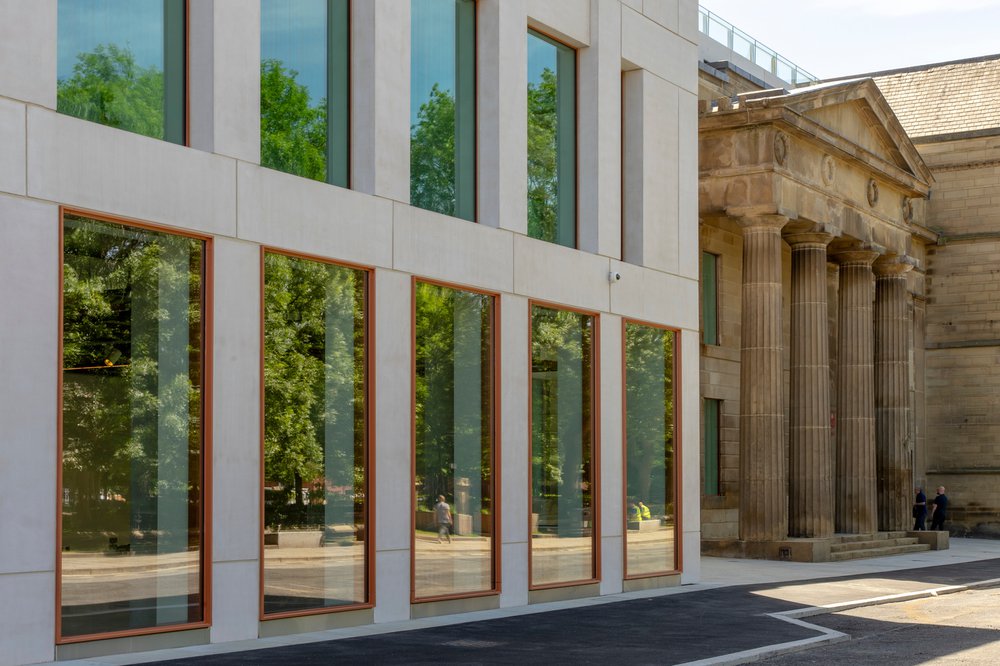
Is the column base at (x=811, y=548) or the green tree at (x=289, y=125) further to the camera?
the column base at (x=811, y=548)

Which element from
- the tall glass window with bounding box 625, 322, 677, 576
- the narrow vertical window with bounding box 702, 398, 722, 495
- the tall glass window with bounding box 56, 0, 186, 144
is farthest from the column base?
the tall glass window with bounding box 56, 0, 186, 144

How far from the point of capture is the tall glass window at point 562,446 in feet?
67.5

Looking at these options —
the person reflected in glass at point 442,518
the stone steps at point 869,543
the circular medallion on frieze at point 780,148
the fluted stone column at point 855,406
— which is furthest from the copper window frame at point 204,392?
the fluted stone column at point 855,406

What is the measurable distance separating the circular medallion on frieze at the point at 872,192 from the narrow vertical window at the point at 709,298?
4922 millimetres

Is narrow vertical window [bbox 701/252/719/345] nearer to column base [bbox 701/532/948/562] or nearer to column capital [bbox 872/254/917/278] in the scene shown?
column base [bbox 701/532/948/562]

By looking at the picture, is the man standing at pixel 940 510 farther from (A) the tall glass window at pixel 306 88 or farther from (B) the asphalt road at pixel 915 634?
(A) the tall glass window at pixel 306 88

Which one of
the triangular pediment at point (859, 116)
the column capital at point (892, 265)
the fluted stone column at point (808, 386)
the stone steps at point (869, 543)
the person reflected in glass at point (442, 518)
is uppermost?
the triangular pediment at point (859, 116)

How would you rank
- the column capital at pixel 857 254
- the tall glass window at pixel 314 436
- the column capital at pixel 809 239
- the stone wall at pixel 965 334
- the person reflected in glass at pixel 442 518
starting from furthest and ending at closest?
the stone wall at pixel 965 334
the column capital at pixel 857 254
the column capital at pixel 809 239
the person reflected in glass at pixel 442 518
the tall glass window at pixel 314 436

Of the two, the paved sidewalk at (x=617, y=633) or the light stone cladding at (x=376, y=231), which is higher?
the light stone cladding at (x=376, y=231)

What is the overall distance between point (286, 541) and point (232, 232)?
350cm

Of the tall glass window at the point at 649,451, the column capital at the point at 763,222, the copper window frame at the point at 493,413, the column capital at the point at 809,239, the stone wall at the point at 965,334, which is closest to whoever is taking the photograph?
the copper window frame at the point at 493,413

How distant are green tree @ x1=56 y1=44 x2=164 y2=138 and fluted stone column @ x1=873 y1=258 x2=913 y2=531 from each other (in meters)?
29.3

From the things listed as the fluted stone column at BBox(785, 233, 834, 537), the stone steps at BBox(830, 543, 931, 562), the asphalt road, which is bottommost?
the stone steps at BBox(830, 543, 931, 562)

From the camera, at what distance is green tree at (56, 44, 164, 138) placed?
1399cm
